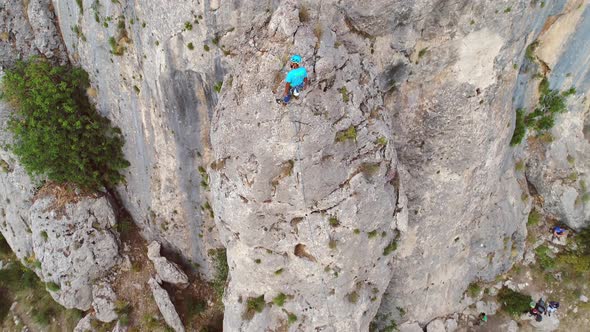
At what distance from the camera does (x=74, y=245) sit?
19.0 metres

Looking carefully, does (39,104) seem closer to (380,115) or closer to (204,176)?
(204,176)

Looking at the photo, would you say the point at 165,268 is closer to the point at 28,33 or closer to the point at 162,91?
the point at 162,91

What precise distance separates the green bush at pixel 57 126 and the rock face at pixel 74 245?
1605mm

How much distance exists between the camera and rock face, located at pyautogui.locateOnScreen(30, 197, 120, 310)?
18.9 m

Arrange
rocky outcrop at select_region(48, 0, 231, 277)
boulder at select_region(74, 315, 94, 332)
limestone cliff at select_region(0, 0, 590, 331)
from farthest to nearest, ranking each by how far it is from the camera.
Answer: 1. boulder at select_region(74, 315, 94, 332)
2. rocky outcrop at select_region(48, 0, 231, 277)
3. limestone cliff at select_region(0, 0, 590, 331)

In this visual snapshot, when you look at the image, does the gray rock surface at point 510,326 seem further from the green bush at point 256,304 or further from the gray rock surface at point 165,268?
the gray rock surface at point 165,268

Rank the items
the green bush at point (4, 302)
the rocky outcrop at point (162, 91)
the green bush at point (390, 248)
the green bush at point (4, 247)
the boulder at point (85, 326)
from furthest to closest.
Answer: the green bush at point (4, 247) → the green bush at point (4, 302) → the boulder at point (85, 326) → the green bush at point (390, 248) → the rocky outcrop at point (162, 91)

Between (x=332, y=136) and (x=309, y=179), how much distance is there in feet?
4.76

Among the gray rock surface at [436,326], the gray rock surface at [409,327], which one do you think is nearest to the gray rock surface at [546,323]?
the gray rock surface at [436,326]

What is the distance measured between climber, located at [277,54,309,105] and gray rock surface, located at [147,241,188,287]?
41.1ft

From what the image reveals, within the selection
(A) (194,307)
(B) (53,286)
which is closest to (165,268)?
(A) (194,307)

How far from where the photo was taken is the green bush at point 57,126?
676 inches

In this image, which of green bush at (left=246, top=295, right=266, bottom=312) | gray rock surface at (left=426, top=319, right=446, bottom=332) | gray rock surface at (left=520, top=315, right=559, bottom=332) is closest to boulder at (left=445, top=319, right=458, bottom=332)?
gray rock surface at (left=426, top=319, right=446, bottom=332)

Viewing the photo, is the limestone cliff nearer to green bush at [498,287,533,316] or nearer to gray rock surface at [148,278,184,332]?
gray rock surface at [148,278,184,332]
